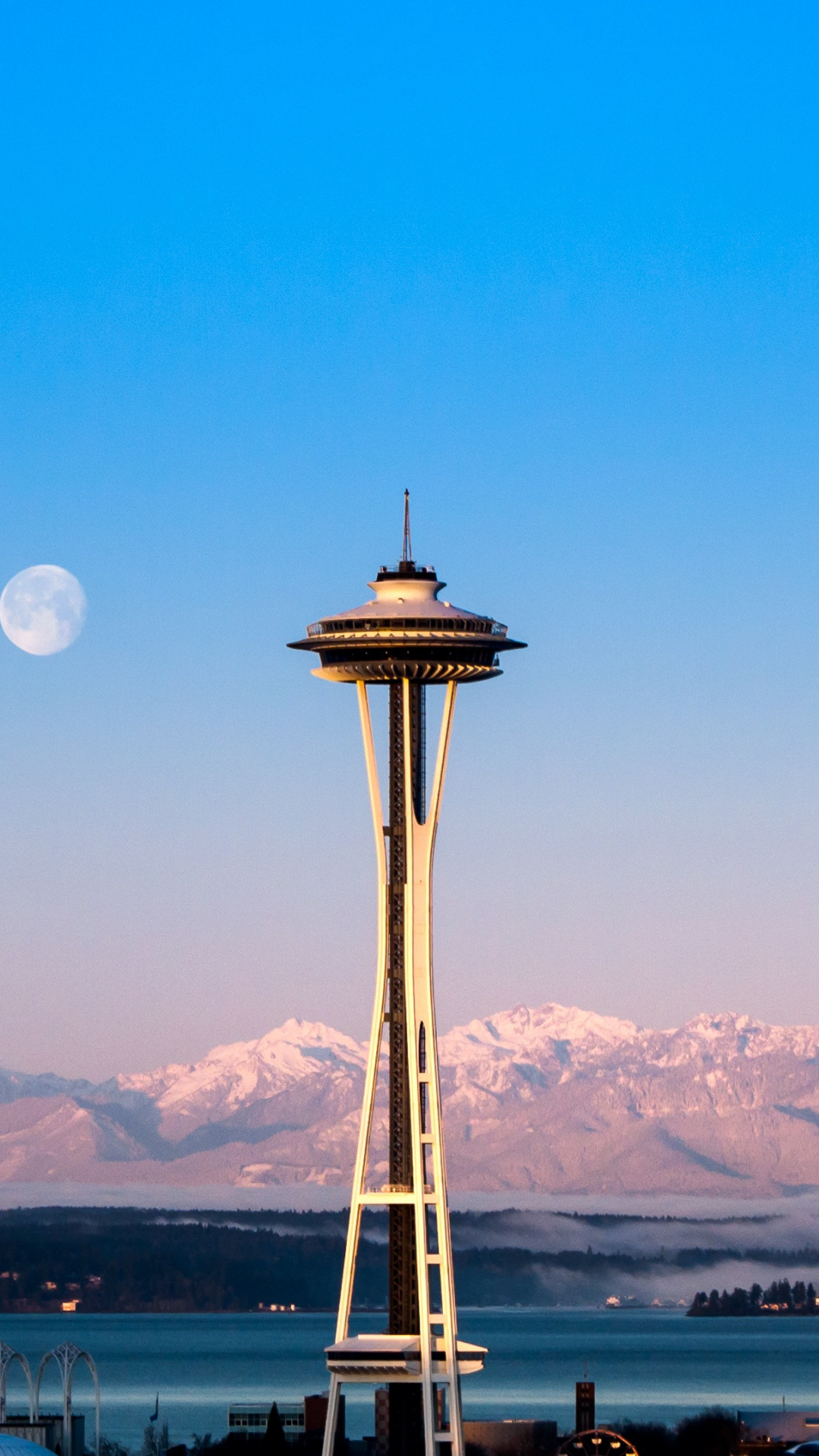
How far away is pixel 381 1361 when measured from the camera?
12338 centimetres

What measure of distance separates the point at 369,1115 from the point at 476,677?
1890 cm

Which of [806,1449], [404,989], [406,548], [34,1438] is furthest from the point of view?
[806,1449]

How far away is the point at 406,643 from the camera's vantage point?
12406 cm

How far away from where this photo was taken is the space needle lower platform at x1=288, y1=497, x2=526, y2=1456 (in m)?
122

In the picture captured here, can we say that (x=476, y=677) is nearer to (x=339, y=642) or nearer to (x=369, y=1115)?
(x=339, y=642)

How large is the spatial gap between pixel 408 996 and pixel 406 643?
1468 centimetres

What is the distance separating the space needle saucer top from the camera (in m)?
124

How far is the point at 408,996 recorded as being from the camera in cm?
12100

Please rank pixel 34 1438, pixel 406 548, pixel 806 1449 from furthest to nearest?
pixel 806 1449
pixel 34 1438
pixel 406 548

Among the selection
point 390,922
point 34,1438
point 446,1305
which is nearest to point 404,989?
point 390,922

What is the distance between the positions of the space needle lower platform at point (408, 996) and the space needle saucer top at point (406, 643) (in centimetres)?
6

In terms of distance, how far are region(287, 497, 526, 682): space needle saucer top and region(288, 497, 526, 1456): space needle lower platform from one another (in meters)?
0.06

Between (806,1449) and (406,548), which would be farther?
(806,1449)

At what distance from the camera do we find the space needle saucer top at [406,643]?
124 metres
